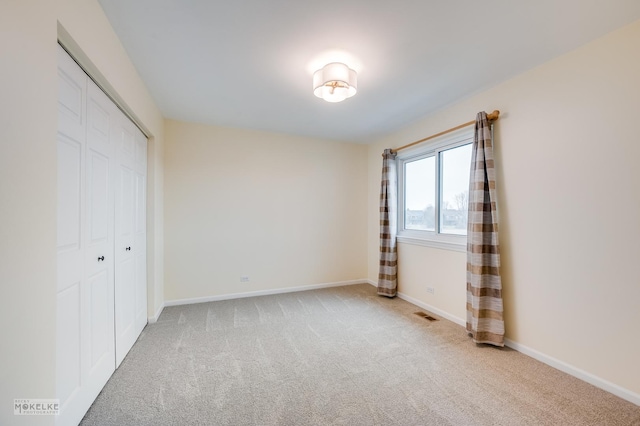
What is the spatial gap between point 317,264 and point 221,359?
2264mm

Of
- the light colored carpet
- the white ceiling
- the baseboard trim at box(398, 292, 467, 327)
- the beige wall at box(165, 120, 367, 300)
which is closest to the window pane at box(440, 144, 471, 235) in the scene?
the white ceiling

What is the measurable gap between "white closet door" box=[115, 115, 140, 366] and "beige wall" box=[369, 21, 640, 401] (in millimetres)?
3424

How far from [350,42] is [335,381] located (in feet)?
8.27

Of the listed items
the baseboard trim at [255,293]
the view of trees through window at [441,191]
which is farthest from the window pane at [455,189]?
the baseboard trim at [255,293]

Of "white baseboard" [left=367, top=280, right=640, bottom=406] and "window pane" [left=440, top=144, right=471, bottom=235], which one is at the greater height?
"window pane" [left=440, top=144, right=471, bottom=235]

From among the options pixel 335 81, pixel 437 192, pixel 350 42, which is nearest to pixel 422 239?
pixel 437 192

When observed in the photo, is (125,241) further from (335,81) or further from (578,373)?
(578,373)

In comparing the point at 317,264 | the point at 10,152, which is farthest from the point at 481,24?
the point at 317,264

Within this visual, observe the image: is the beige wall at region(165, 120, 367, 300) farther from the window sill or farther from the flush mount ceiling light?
the flush mount ceiling light

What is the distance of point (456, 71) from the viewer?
2.23 metres

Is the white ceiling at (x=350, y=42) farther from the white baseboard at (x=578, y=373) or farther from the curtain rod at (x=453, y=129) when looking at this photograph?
the white baseboard at (x=578, y=373)

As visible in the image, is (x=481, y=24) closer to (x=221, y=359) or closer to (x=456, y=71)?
(x=456, y=71)

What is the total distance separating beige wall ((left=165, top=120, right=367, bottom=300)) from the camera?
3.49 meters

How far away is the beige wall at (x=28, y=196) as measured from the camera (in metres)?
0.87
